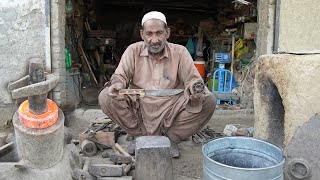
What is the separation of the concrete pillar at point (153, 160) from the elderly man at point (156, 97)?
0.75 metres

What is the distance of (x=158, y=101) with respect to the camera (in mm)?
3340

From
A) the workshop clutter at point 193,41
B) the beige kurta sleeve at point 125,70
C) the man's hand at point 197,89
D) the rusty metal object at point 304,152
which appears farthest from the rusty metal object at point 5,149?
the workshop clutter at point 193,41

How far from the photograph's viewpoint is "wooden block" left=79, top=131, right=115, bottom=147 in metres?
3.55

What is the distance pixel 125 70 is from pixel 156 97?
0.45 m

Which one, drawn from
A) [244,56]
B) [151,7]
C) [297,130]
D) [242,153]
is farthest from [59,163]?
[151,7]

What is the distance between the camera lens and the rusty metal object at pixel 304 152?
7.36ft

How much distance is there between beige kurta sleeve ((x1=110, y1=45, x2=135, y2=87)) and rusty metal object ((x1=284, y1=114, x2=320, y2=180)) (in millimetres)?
1706

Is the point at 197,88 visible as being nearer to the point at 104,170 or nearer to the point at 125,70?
the point at 125,70

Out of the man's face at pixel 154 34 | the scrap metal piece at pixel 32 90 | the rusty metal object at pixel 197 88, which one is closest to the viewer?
the scrap metal piece at pixel 32 90

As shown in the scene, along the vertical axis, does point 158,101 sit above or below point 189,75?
below

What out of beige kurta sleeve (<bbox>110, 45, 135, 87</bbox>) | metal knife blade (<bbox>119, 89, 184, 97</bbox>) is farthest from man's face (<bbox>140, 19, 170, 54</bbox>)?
metal knife blade (<bbox>119, 89, 184, 97</bbox>)

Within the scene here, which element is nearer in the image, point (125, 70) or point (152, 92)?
point (152, 92)

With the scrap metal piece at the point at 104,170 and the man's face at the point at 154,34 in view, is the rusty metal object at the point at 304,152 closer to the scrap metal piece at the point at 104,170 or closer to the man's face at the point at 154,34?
the scrap metal piece at the point at 104,170

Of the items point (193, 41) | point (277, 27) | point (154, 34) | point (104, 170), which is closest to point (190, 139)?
point (154, 34)
